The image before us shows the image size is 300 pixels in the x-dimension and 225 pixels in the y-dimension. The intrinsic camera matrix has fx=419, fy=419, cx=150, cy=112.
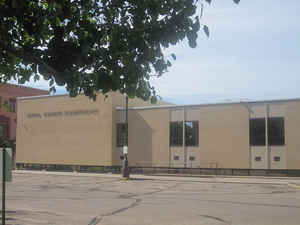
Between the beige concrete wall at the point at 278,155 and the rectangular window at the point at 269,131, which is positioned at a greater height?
the rectangular window at the point at 269,131

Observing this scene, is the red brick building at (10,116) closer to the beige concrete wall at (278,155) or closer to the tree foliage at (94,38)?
the beige concrete wall at (278,155)

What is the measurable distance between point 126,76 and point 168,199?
10.6 m

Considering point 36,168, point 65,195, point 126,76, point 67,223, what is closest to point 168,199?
point 65,195

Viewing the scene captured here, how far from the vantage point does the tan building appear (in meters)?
30.7

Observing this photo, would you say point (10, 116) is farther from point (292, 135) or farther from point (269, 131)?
point (292, 135)

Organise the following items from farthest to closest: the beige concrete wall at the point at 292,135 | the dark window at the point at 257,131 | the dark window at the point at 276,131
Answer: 1. the dark window at the point at 257,131
2. the dark window at the point at 276,131
3. the beige concrete wall at the point at 292,135

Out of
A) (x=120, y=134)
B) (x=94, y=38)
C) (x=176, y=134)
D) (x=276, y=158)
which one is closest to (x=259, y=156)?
(x=276, y=158)

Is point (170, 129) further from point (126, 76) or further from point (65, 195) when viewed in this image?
point (126, 76)

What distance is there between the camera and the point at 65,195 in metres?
18.4

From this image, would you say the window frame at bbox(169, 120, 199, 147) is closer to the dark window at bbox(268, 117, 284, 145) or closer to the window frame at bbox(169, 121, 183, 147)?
the window frame at bbox(169, 121, 183, 147)

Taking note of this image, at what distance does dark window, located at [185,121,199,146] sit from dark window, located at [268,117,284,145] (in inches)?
226

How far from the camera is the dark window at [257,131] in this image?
31016mm

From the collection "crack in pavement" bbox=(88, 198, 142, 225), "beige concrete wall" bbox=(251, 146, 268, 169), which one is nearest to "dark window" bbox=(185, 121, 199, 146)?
"beige concrete wall" bbox=(251, 146, 268, 169)

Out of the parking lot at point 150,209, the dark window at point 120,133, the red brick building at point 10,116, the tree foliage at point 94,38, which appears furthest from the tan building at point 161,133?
the tree foliage at point 94,38
